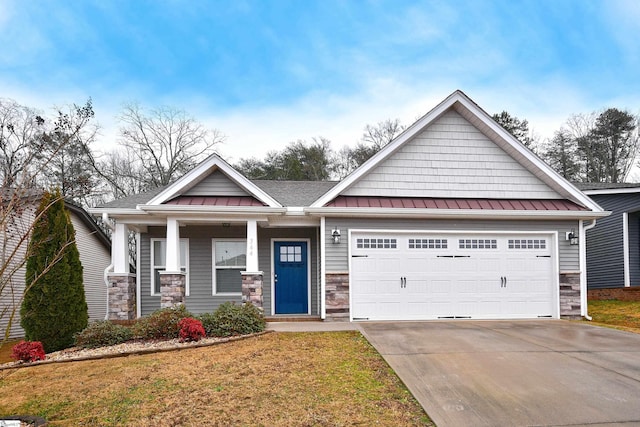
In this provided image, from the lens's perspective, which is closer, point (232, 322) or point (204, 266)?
point (232, 322)

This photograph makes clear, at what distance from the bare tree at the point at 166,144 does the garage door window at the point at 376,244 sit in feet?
59.1

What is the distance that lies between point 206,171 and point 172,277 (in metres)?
2.62

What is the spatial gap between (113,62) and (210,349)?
473 inches

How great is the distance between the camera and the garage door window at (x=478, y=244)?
1114 cm

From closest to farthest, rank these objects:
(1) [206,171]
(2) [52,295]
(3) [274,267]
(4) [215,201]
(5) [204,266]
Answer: (2) [52,295] → (4) [215,201] → (1) [206,171] → (5) [204,266] → (3) [274,267]

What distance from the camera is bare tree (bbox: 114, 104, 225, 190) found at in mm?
26672

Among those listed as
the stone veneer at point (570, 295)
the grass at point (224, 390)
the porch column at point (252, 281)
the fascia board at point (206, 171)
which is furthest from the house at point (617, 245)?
the grass at point (224, 390)

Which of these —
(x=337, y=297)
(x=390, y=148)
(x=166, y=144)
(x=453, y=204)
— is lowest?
(x=337, y=297)

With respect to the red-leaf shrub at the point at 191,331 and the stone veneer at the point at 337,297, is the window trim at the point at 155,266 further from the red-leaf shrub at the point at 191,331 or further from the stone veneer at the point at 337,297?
the stone veneer at the point at 337,297

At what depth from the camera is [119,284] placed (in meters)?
10.8

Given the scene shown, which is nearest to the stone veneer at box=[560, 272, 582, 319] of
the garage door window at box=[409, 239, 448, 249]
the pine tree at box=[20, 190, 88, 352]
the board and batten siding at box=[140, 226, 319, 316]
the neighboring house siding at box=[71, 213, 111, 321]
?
the garage door window at box=[409, 239, 448, 249]

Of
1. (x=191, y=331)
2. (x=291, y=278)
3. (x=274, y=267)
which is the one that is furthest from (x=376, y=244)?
(x=191, y=331)

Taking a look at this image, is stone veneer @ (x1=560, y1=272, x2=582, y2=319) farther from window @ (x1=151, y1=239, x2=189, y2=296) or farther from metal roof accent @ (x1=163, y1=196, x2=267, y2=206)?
window @ (x1=151, y1=239, x2=189, y2=296)

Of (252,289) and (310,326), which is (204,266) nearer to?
(252,289)
